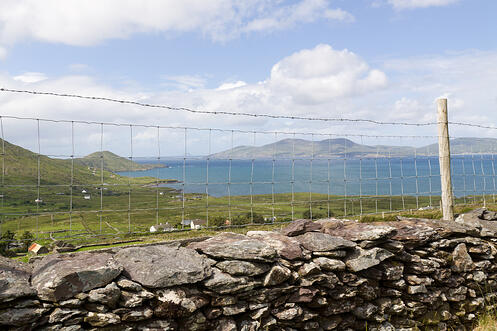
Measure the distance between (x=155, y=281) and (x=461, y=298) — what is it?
5819mm

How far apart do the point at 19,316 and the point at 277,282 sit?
Result: 3.01 metres

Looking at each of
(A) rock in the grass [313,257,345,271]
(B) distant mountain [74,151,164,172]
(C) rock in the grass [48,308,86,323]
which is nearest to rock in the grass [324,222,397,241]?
(A) rock in the grass [313,257,345,271]

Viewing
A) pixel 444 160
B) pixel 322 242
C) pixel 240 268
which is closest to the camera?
pixel 240 268

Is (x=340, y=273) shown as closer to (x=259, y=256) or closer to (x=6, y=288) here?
(x=259, y=256)

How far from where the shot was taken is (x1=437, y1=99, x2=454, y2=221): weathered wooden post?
853 cm

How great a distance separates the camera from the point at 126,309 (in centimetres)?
420

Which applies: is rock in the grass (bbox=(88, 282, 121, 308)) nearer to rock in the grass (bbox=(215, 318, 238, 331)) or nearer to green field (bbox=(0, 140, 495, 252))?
rock in the grass (bbox=(215, 318, 238, 331))

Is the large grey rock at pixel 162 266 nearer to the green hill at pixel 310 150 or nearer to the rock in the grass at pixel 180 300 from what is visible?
the rock in the grass at pixel 180 300

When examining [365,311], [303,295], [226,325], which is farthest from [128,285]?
[365,311]

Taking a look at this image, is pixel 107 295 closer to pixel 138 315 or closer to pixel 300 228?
pixel 138 315

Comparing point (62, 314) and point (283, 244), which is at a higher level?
point (283, 244)

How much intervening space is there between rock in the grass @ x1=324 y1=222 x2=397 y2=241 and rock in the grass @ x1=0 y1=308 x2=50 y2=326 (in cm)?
436

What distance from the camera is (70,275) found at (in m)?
3.98

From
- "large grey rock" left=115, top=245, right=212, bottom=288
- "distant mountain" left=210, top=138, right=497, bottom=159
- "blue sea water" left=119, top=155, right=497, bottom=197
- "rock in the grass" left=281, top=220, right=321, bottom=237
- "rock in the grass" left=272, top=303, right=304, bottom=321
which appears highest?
"distant mountain" left=210, top=138, right=497, bottom=159
